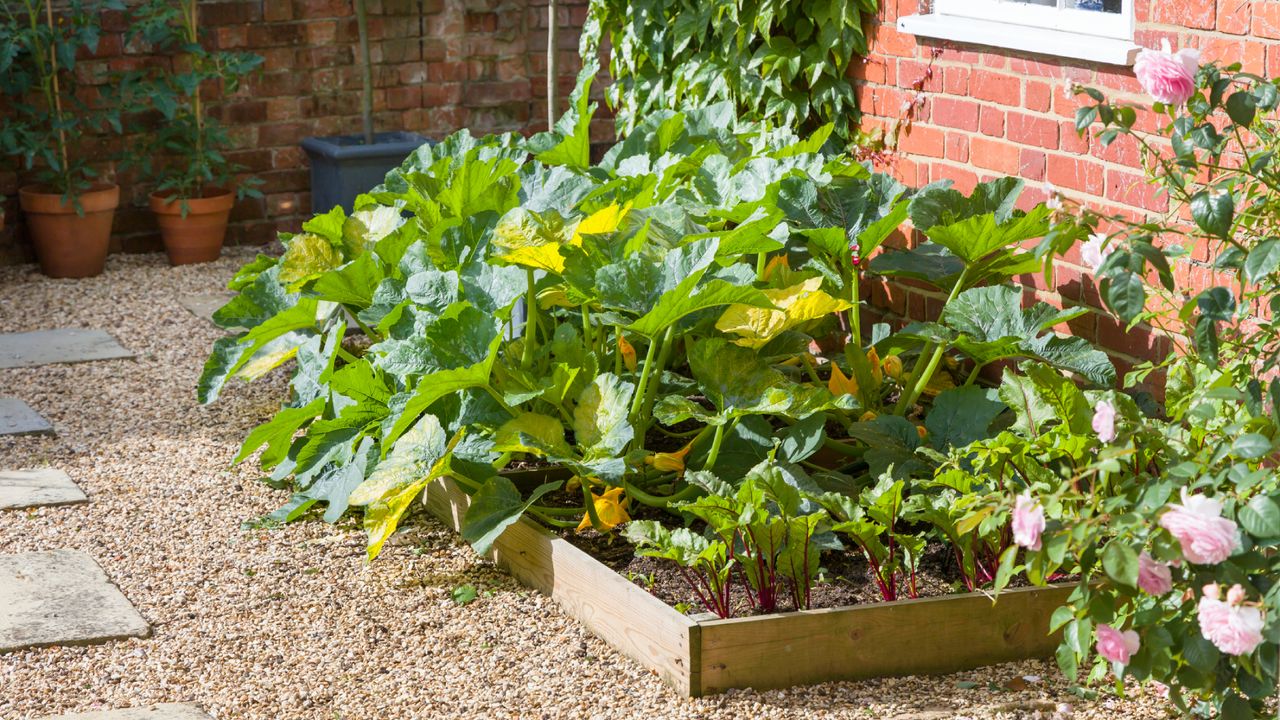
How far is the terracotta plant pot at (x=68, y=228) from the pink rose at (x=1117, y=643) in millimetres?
5120

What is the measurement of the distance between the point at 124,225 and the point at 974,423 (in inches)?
186

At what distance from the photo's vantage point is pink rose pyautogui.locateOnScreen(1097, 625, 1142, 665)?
1.94 meters

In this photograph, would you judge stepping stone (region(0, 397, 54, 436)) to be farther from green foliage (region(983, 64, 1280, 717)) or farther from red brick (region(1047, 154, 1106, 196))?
green foliage (region(983, 64, 1280, 717))

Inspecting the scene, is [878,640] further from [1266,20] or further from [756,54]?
[756,54]

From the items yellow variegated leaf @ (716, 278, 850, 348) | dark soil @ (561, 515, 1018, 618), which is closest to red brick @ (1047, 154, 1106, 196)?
yellow variegated leaf @ (716, 278, 850, 348)

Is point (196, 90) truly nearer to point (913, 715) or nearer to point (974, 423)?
point (974, 423)

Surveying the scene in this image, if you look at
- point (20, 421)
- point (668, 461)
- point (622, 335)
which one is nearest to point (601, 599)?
point (668, 461)

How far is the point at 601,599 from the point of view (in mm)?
2824

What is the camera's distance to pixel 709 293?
9.36ft

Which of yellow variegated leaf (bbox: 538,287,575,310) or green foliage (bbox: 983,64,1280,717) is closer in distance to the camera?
green foliage (bbox: 983,64,1280,717)

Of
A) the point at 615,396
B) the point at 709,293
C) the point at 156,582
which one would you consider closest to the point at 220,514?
the point at 156,582

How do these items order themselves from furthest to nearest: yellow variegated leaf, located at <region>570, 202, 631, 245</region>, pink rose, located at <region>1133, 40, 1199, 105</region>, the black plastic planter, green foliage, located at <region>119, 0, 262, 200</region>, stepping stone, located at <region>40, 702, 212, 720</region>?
the black plastic planter → green foliage, located at <region>119, 0, 262, 200</region> → yellow variegated leaf, located at <region>570, 202, 631, 245</region> → stepping stone, located at <region>40, 702, 212, 720</region> → pink rose, located at <region>1133, 40, 1199, 105</region>

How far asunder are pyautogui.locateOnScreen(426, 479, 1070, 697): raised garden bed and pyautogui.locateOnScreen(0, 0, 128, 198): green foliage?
4.14 metres

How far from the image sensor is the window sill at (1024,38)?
Result: 3.17m
